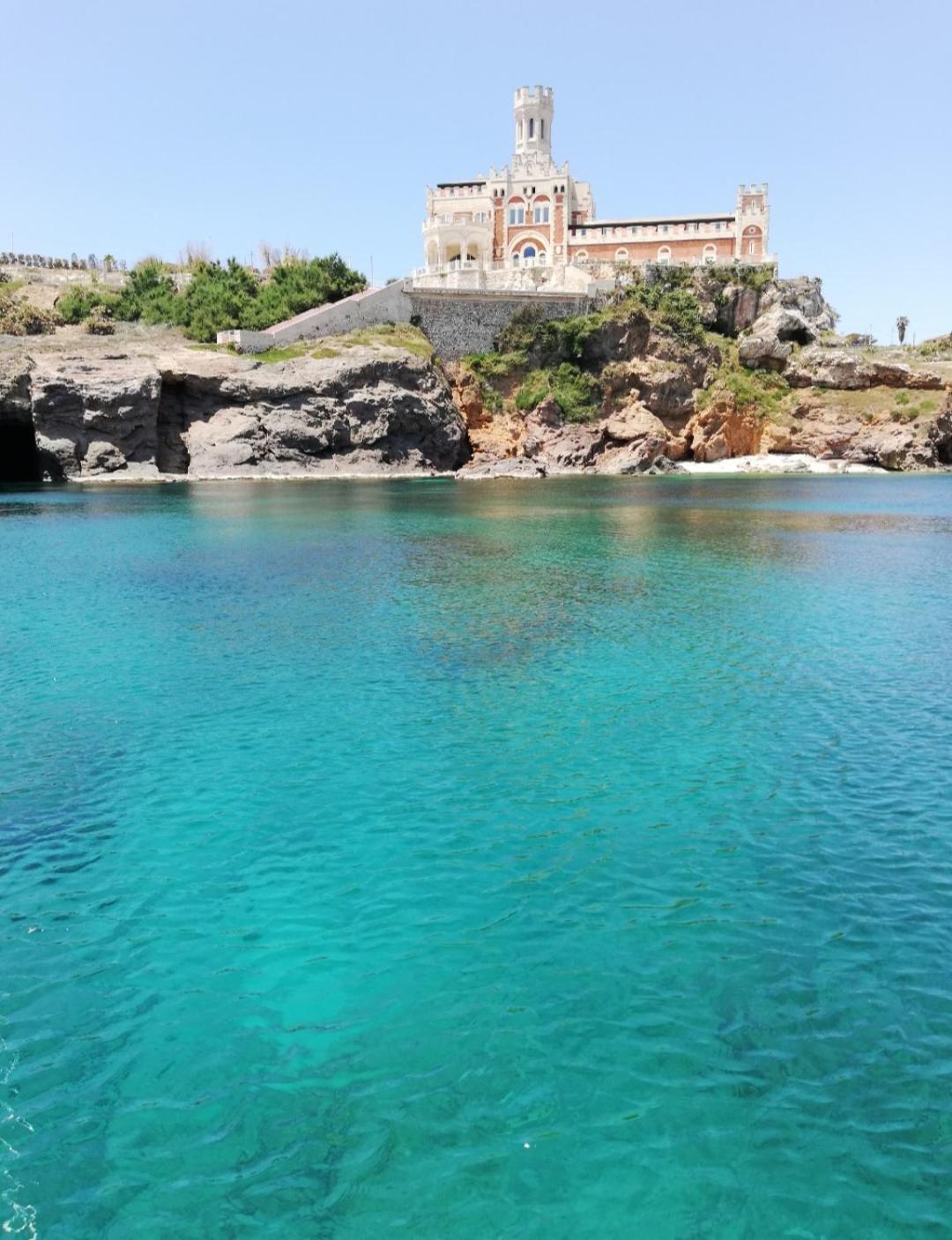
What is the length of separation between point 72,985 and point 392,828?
3804mm

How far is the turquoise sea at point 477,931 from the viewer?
577 centimetres

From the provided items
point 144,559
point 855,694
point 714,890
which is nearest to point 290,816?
point 714,890

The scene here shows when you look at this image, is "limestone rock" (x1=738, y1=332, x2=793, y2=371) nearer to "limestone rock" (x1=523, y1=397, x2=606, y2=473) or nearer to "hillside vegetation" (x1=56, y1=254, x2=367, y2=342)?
"limestone rock" (x1=523, y1=397, x2=606, y2=473)

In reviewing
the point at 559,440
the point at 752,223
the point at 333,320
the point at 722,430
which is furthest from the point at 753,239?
the point at 333,320

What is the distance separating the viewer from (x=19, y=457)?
71125mm

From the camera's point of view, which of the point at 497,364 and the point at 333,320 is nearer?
the point at 333,320

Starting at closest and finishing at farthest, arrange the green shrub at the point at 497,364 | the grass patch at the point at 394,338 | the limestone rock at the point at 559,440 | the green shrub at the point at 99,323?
the grass patch at the point at 394,338 < the green shrub at the point at 99,323 < the limestone rock at the point at 559,440 < the green shrub at the point at 497,364

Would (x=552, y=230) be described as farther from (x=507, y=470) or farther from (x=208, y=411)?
(x=208, y=411)

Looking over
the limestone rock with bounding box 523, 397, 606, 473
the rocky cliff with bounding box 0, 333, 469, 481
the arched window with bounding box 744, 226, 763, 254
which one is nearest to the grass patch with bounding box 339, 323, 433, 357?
the rocky cliff with bounding box 0, 333, 469, 481

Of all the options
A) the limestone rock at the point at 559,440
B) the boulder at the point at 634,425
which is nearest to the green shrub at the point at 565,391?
the limestone rock at the point at 559,440

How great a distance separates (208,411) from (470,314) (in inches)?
938

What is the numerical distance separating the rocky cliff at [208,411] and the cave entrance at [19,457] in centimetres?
18

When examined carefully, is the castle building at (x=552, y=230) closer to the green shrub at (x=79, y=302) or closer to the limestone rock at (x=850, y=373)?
the limestone rock at (x=850, y=373)

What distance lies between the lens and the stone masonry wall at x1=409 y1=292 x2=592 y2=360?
Answer: 75.2 m
